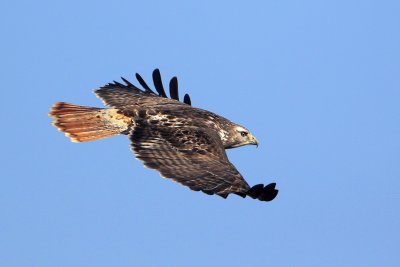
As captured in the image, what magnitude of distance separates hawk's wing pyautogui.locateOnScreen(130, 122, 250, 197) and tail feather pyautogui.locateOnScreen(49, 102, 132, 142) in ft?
2.84

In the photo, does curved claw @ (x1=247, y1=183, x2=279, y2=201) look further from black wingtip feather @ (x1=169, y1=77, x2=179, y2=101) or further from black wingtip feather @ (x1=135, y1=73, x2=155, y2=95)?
black wingtip feather @ (x1=135, y1=73, x2=155, y2=95)

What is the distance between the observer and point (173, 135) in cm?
1764

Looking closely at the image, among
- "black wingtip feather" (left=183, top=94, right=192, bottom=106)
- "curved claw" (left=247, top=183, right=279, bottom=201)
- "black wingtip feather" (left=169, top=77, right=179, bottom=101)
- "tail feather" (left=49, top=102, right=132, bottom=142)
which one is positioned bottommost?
"curved claw" (left=247, top=183, right=279, bottom=201)

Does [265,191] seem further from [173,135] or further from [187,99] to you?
[187,99]

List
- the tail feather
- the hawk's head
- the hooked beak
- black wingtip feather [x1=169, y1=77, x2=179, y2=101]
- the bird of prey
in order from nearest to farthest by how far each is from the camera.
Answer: the bird of prey < the tail feather < the hawk's head < the hooked beak < black wingtip feather [x1=169, y1=77, x2=179, y2=101]

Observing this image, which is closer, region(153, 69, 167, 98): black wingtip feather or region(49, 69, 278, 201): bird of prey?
region(49, 69, 278, 201): bird of prey

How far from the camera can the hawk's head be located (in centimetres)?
1947

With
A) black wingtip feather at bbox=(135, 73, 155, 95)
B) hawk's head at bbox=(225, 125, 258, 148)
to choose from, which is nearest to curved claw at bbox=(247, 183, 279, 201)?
hawk's head at bbox=(225, 125, 258, 148)

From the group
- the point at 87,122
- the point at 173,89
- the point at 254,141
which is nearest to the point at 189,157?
the point at 87,122

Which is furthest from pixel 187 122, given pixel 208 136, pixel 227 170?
pixel 227 170

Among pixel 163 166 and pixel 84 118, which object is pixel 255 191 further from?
pixel 84 118

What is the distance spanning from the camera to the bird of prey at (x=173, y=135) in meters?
15.7

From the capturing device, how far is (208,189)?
604 inches

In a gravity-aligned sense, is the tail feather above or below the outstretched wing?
below
